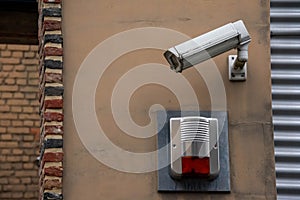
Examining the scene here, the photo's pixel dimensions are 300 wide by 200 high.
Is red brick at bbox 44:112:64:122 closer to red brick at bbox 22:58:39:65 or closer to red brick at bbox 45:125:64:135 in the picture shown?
red brick at bbox 45:125:64:135

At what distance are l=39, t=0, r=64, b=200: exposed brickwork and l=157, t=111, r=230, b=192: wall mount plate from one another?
58 centimetres

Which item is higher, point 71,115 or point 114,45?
point 114,45

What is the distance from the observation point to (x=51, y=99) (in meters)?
5.29

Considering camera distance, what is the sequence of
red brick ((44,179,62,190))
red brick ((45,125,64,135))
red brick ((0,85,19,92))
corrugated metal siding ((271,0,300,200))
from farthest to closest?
red brick ((0,85,19,92)) < corrugated metal siding ((271,0,300,200)) < red brick ((45,125,64,135)) < red brick ((44,179,62,190))

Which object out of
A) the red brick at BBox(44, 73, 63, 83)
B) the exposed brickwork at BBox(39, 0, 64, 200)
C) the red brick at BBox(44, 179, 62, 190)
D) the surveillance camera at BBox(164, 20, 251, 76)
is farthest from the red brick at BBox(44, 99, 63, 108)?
the surveillance camera at BBox(164, 20, 251, 76)

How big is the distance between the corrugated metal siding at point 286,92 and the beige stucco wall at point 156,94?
0.32 meters

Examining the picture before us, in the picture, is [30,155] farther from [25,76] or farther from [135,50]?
[135,50]

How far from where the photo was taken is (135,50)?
546 centimetres

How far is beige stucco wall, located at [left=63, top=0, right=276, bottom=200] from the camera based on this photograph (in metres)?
5.19

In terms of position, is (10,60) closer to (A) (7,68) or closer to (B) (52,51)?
(A) (7,68)

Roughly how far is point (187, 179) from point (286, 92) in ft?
3.22

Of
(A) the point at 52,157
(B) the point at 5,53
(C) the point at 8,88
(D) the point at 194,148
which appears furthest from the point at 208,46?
(B) the point at 5,53

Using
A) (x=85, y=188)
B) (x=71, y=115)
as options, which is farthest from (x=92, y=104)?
(x=85, y=188)

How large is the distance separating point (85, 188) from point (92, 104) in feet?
1.68
